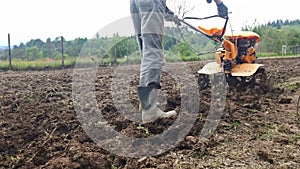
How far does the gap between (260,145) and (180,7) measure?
13909mm

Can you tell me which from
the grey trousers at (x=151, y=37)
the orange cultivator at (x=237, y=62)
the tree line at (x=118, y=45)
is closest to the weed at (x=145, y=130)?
the grey trousers at (x=151, y=37)

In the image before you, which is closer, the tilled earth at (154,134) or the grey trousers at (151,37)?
the tilled earth at (154,134)

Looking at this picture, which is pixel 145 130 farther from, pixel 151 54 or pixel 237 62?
pixel 237 62

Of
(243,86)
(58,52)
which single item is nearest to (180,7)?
(58,52)

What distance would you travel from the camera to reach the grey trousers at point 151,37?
320cm

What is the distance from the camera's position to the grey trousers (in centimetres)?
320

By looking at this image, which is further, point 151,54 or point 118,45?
point 118,45

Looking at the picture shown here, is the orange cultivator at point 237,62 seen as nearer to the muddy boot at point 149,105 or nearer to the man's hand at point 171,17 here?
the man's hand at point 171,17

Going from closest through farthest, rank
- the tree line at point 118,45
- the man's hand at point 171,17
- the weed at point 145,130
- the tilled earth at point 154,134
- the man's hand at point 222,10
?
the tilled earth at point 154,134
the weed at point 145,130
the man's hand at point 171,17
the man's hand at point 222,10
the tree line at point 118,45

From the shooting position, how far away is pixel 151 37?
3.20 metres

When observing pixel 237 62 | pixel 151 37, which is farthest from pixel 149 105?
pixel 237 62

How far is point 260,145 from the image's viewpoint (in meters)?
2.60

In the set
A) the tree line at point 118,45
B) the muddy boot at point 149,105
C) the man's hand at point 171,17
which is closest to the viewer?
the muddy boot at point 149,105

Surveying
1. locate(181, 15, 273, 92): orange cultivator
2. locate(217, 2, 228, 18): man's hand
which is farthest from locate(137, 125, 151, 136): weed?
locate(217, 2, 228, 18): man's hand
